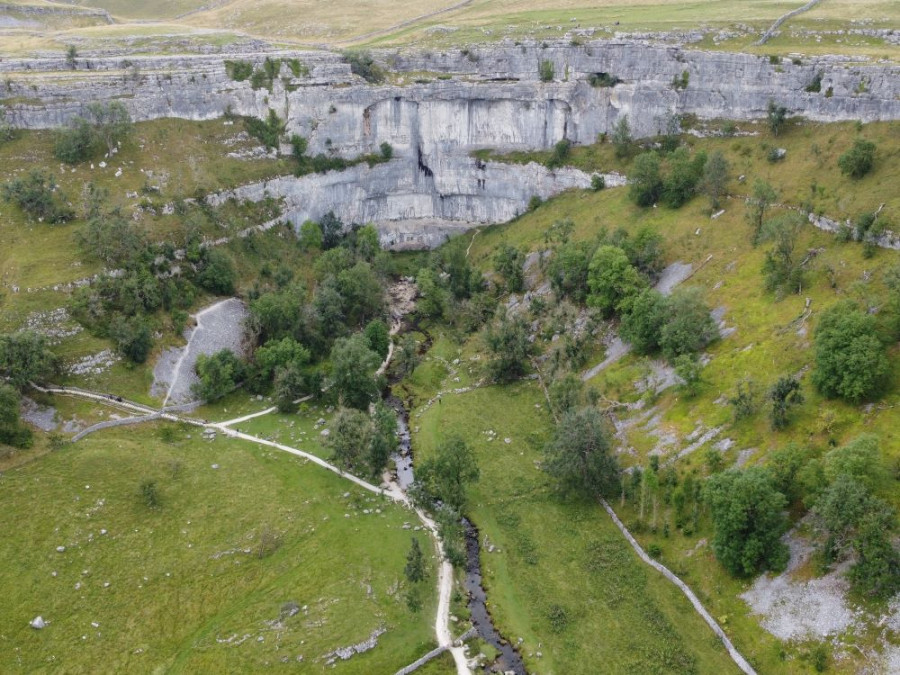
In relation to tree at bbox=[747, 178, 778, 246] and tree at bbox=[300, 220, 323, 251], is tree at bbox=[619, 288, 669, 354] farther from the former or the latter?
tree at bbox=[300, 220, 323, 251]

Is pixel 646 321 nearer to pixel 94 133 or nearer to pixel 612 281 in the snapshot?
pixel 612 281

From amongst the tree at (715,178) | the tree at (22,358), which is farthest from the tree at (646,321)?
the tree at (22,358)

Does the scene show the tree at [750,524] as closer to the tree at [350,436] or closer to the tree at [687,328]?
Answer: the tree at [687,328]

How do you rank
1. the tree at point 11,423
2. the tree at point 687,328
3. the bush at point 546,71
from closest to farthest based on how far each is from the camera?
the tree at point 11,423
the tree at point 687,328
the bush at point 546,71

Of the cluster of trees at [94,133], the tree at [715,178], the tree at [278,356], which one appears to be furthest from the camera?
the cluster of trees at [94,133]

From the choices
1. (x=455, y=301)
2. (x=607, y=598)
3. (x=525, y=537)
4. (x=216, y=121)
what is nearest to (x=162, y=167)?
(x=216, y=121)

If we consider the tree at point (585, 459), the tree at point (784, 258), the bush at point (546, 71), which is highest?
the bush at point (546, 71)

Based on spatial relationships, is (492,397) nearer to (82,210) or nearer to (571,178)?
(571,178)
